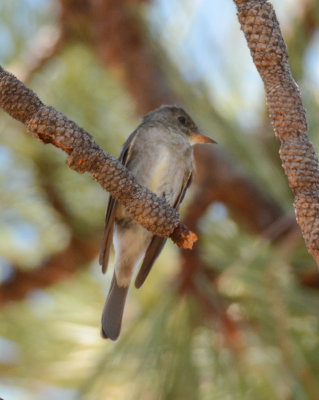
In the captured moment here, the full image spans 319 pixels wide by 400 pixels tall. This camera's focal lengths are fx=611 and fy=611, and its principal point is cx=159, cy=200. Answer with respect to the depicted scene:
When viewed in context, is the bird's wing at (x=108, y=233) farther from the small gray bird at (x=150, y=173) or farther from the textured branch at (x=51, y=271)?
the textured branch at (x=51, y=271)

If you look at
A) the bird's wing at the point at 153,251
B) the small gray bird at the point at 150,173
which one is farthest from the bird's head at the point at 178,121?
the bird's wing at the point at 153,251

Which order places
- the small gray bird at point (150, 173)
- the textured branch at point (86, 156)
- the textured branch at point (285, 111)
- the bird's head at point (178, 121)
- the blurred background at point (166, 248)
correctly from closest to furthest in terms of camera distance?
1. the textured branch at point (285, 111)
2. the textured branch at point (86, 156)
3. the blurred background at point (166, 248)
4. the small gray bird at point (150, 173)
5. the bird's head at point (178, 121)

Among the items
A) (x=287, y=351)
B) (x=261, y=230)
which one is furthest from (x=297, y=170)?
(x=261, y=230)

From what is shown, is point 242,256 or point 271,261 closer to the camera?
point 271,261

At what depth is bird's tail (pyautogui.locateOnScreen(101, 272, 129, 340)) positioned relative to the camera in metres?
1.99

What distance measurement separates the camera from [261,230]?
2.38 metres

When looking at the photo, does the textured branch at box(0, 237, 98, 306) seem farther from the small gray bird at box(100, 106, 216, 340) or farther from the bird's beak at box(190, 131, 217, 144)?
the bird's beak at box(190, 131, 217, 144)

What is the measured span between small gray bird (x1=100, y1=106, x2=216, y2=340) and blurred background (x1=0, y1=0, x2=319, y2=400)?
0.11 meters

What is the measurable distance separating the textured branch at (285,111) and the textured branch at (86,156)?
11.2 inches

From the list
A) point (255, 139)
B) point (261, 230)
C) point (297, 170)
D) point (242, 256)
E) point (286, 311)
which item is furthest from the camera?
point (255, 139)

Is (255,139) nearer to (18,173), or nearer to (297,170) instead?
(18,173)

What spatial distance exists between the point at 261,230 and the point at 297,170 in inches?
53.3

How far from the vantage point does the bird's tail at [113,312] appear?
199cm

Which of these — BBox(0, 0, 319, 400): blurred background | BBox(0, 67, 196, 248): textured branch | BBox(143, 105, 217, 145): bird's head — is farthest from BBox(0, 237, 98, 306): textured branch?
BBox(0, 67, 196, 248): textured branch
